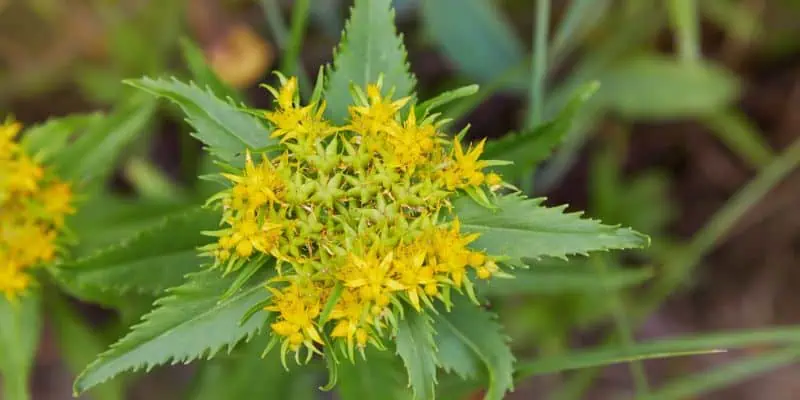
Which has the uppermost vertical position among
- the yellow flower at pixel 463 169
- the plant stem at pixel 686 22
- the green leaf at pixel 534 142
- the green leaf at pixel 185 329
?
the plant stem at pixel 686 22

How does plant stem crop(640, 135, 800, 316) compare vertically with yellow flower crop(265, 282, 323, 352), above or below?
above

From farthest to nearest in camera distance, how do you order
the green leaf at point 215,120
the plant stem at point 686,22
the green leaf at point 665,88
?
the green leaf at point 665,88 → the plant stem at point 686,22 → the green leaf at point 215,120

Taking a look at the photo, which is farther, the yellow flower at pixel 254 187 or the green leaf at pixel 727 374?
the green leaf at pixel 727 374

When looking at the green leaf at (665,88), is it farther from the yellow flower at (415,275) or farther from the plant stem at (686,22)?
the yellow flower at (415,275)

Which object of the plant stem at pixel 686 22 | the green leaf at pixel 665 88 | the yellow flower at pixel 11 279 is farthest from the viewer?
the green leaf at pixel 665 88

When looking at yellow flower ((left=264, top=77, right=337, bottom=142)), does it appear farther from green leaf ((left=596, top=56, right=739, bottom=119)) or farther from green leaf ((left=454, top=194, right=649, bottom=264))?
green leaf ((left=596, top=56, right=739, bottom=119))

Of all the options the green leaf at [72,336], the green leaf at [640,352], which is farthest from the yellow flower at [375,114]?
the green leaf at [72,336]

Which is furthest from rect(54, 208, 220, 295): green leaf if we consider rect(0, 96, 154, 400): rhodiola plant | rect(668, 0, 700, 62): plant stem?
rect(668, 0, 700, 62): plant stem
